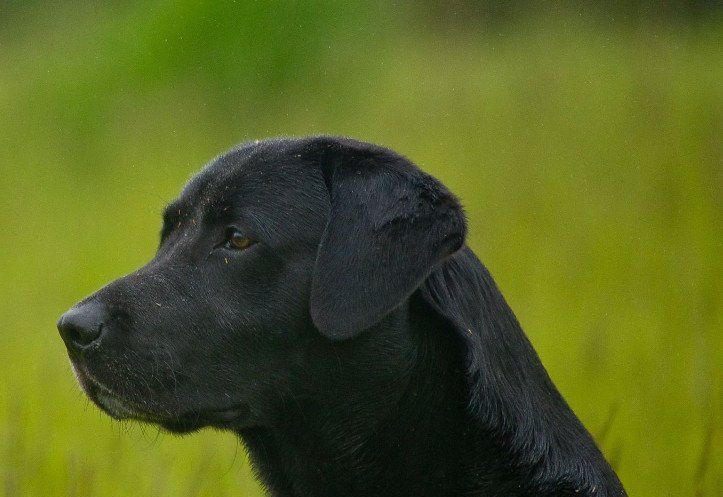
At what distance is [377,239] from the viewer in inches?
116

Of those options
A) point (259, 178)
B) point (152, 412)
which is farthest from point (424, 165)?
point (152, 412)

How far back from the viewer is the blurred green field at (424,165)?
466 centimetres

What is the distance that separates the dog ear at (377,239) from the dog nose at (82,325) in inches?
26.1

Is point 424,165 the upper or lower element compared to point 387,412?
upper

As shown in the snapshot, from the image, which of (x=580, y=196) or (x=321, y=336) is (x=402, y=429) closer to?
(x=321, y=336)

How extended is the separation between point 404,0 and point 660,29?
1.70m

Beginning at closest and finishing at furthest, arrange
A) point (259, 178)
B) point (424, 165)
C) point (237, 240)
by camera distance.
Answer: point (237, 240)
point (259, 178)
point (424, 165)

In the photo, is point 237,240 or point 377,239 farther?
point 237,240

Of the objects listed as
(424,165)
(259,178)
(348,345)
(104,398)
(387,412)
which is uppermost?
(259,178)

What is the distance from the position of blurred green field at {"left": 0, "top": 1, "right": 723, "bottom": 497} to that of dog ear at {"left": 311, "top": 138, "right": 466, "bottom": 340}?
1393 millimetres

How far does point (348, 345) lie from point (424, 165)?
2832 mm

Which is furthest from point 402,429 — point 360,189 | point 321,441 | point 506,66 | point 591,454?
point 506,66

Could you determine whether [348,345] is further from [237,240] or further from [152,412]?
[152,412]

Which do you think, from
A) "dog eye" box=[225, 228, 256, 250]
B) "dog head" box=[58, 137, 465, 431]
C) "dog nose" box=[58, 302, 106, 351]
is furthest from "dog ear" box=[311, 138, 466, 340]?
"dog nose" box=[58, 302, 106, 351]
